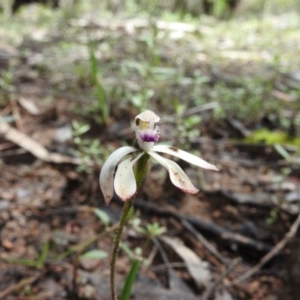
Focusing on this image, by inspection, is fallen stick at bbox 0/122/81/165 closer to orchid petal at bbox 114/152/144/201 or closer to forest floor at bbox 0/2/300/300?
forest floor at bbox 0/2/300/300

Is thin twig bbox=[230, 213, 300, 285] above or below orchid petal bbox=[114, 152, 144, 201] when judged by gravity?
below

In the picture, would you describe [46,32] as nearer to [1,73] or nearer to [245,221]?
[1,73]

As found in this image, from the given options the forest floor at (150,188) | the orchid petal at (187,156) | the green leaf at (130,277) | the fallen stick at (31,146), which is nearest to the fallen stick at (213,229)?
the forest floor at (150,188)

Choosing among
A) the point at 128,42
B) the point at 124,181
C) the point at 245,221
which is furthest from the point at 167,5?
the point at 124,181

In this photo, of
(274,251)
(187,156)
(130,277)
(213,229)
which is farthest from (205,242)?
(187,156)

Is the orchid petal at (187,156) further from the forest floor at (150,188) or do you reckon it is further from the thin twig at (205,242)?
the thin twig at (205,242)

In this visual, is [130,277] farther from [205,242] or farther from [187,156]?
[205,242]

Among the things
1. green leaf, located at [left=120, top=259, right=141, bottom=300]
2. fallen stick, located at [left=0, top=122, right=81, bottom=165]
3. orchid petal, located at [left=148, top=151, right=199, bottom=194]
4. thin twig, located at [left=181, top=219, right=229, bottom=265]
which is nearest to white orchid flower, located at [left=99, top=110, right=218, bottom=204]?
orchid petal, located at [left=148, top=151, right=199, bottom=194]
